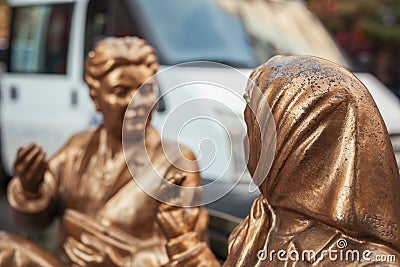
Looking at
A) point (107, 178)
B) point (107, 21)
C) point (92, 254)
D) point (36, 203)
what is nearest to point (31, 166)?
point (36, 203)

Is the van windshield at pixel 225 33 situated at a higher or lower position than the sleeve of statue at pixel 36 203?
higher

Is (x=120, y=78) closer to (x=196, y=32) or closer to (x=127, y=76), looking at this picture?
(x=127, y=76)

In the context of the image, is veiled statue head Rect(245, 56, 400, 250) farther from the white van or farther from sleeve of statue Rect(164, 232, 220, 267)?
the white van

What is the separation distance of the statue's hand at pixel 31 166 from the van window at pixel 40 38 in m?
3.08

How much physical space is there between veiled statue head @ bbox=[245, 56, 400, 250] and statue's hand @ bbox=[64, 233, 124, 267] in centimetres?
112

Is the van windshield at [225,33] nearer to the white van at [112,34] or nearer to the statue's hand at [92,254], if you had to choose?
the white van at [112,34]

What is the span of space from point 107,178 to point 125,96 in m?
0.29

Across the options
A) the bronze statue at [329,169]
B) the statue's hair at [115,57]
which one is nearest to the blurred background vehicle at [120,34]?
the statue's hair at [115,57]

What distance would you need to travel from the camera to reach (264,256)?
5.12 feet

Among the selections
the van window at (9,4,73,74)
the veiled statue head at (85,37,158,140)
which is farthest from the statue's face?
the van window at (9,4,73,74)

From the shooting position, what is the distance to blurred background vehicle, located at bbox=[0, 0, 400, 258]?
459cm

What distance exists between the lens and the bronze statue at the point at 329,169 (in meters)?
1.42

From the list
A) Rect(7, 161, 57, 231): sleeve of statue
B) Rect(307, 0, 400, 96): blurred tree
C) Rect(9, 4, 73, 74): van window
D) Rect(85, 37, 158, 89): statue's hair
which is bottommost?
Rect(307, 0, 400, 96): blurred tree

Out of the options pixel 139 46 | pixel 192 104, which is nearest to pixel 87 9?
pixel 139 46
